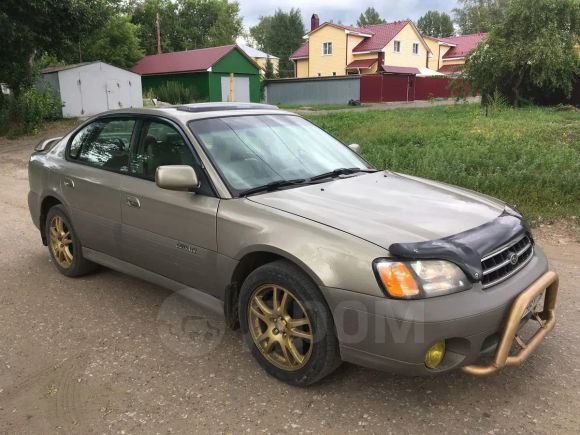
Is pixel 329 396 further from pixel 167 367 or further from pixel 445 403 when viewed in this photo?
pixel 167 367

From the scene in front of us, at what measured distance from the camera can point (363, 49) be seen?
49.4 meters

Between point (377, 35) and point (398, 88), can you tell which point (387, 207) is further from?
point (377, 35)

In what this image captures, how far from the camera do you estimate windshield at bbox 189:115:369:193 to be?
359 centimetres

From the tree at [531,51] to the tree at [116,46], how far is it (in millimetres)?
28602

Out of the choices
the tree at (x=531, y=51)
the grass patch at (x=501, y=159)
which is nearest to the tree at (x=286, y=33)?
the tree at (x=531, y=51)

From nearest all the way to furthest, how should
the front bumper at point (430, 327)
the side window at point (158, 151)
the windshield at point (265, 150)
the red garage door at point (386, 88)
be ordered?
the front bumper at point (430, 327)
the windshield at point (265, 150)
the side window at point (158, 151)
the red garage door at point (386, 88)

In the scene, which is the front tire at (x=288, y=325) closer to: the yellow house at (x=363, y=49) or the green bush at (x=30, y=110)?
the green bush at (x=30, y=110)

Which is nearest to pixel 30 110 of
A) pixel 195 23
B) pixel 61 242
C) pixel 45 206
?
pixel 45 206

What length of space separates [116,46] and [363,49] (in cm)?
2197

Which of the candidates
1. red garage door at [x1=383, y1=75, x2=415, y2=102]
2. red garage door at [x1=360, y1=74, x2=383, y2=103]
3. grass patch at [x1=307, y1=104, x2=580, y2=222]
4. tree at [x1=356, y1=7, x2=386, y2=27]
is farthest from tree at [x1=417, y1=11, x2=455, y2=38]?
grass patch at [x1=307, y1=104, x2=580, y2=222]

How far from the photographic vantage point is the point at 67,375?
3314 millimetres

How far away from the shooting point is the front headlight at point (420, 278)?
261 cm

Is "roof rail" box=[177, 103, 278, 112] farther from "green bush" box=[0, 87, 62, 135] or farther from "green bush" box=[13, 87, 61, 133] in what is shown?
"green bush" box=[13, 87, 61, 133]

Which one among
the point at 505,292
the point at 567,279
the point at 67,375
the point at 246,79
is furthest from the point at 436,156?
the point at 246,79
